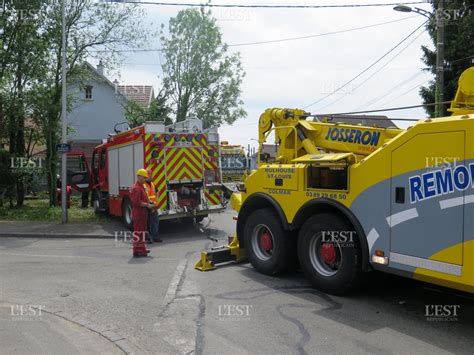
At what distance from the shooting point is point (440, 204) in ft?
15.1

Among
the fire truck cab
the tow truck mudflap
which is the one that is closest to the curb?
the fire truck cab

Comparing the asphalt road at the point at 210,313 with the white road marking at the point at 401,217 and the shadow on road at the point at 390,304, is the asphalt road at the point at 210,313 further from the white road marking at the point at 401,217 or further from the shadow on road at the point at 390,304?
the white road marking at the point at 401,217

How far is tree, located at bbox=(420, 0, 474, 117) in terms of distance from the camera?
58.9 ft

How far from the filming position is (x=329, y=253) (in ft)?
19.7

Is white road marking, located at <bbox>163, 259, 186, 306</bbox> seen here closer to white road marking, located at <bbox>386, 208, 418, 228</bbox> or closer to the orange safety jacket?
the orange safety jacket

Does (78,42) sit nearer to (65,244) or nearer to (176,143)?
(176,143)

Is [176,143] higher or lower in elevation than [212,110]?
lower

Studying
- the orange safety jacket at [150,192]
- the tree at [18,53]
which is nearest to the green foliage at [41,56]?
the tree at [18,53]

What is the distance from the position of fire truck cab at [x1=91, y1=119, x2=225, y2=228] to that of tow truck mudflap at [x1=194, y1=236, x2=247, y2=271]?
3442 mm

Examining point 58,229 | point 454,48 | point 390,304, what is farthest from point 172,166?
point 454,48

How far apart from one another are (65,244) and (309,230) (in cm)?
697

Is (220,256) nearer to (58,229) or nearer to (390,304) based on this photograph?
(390,304)

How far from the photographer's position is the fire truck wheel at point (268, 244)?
6836 mm

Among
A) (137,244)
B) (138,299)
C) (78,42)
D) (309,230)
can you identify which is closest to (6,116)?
(78,42)
